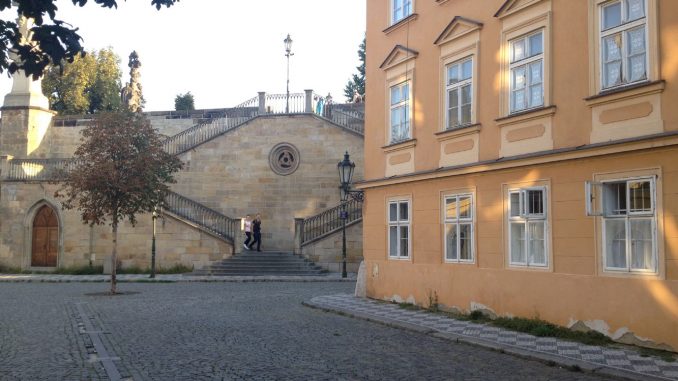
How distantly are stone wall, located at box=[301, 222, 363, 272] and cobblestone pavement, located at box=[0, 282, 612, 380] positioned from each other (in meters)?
11.6

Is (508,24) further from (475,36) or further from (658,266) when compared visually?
(658,266)

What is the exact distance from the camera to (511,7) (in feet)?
45.4

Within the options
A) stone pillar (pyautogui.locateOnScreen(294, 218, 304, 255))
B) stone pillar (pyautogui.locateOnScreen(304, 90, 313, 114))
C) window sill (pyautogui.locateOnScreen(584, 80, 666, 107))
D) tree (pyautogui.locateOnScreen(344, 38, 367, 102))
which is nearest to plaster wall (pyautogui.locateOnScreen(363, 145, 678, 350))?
window sill (pyautogui.locateOnScreen(584, 80, 666, 107))

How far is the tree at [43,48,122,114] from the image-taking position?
173 feet

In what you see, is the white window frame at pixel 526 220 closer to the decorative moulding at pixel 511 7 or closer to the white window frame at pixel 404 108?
the decorative moulding at pixel 511 7

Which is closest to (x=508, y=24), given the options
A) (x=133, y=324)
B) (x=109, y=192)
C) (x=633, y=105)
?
(x=633, y=105)

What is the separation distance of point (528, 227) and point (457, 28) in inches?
195

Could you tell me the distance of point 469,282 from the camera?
14.7 meters

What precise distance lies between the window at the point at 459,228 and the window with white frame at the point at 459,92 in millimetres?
1652

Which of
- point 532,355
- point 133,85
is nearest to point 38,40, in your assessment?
point 532,355

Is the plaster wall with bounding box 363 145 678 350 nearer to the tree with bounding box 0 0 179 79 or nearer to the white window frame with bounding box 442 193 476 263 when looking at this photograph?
the white window frame with bounding box 442 193 476 263

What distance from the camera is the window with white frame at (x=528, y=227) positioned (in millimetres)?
12797

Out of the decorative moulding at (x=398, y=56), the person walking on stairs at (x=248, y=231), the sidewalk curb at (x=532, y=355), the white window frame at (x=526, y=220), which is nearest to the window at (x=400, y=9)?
the decorative moulding at (x=398, y=56)

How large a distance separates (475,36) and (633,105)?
4.76m
